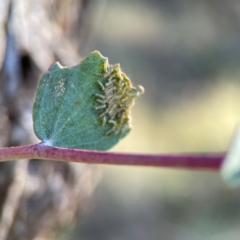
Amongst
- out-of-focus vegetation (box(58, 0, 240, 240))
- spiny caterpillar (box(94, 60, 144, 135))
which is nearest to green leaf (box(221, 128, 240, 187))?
spiny caterpillar (box(94, 60, 144, 135))

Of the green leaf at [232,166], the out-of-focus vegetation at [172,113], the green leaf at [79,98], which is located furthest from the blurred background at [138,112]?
the green leaf at [232,166]

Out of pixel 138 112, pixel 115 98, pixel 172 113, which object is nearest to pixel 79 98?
pixel 115 98

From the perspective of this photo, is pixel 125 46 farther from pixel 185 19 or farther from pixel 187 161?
pixel 187 161

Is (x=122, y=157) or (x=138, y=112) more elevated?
(x=122, y=157)

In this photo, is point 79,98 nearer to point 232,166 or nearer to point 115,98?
point 115,98

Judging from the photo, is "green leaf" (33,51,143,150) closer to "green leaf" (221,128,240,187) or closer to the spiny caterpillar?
the spiny caterpillar

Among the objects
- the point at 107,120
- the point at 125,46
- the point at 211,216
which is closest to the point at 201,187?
the point at 211,216
